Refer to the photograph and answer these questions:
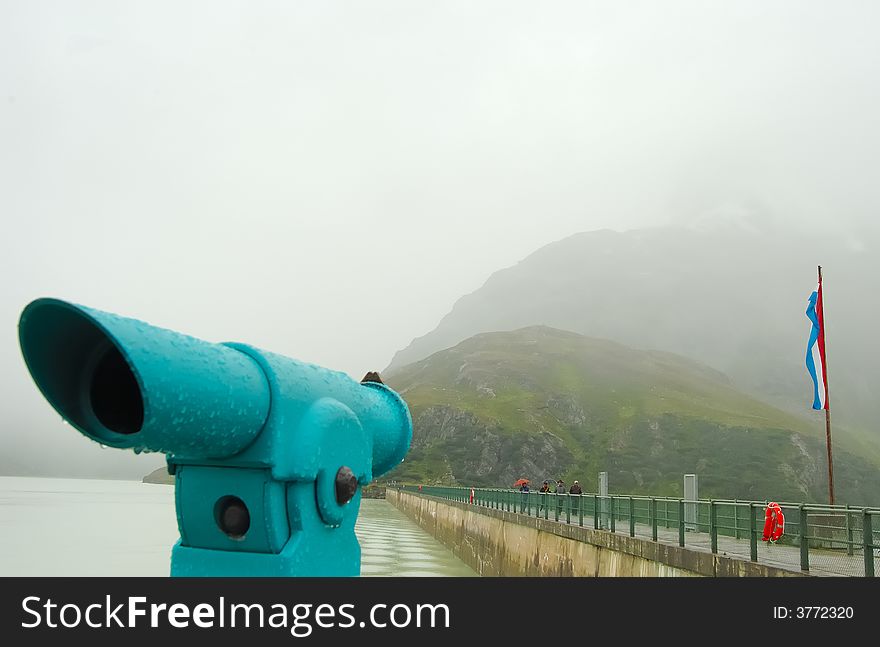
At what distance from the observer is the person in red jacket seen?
36.8 feet

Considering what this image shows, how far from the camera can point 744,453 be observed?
5049 inches

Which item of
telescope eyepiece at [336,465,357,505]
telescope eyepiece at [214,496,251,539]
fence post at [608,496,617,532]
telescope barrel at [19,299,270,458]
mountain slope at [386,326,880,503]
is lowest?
mountain slope at [386,326,880,503]

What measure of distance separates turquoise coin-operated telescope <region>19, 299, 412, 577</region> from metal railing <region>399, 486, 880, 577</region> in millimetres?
7117

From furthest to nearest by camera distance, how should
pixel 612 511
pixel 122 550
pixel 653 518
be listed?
pixel 122 550 → pixel 612 511 → pixel 653 518

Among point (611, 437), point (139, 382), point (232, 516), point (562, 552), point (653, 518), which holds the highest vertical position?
point (139, 382)

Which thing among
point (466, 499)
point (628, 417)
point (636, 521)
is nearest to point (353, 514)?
point (636, 521)

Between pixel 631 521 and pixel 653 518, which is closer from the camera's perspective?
pixel 653 518

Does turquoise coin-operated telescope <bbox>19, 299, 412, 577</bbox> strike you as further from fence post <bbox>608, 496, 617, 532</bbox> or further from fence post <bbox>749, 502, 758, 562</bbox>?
fence post <bbox>608, 496, 617, 532</bbox>

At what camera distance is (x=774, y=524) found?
37.0 ft

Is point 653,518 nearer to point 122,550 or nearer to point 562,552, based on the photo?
point 562,552

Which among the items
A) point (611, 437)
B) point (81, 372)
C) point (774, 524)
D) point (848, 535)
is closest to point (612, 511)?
point (774, 524)

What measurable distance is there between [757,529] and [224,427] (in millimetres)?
9244

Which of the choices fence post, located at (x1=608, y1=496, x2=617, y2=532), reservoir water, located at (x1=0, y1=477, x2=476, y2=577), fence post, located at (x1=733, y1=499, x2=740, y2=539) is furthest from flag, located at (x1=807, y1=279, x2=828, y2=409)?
reservoir water, located at (x1=0, y1=477, x2=476, y2=577)

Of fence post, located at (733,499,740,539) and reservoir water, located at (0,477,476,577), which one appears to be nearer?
fence post, located at (733,499,740,539)
